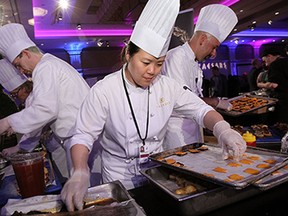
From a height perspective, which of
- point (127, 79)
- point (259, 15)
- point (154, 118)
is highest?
point (259, 15)

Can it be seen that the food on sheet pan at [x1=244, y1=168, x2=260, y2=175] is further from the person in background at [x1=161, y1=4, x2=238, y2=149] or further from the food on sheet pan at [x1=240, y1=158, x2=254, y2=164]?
the person in background at [x1=161, y1=4, x2=238, y2=149]

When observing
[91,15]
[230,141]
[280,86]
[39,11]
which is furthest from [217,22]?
[91,15]

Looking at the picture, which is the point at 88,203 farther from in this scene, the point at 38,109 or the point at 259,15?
the point at 259,15

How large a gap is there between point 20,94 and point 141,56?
1743mm

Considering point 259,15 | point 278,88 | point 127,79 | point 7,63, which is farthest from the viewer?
point 259,15

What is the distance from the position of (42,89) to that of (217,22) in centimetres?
166

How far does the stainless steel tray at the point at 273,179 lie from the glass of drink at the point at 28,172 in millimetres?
1089

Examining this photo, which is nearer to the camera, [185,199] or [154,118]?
[185,199]

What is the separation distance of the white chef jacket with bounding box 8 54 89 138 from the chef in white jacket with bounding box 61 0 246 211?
0.56 metres

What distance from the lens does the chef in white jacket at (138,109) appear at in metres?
1.44

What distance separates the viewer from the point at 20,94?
8.78 feet

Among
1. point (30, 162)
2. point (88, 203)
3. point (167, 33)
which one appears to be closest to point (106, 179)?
point (30, 162)

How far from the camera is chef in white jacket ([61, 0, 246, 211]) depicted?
1.44m

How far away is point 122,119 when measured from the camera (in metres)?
1.57
